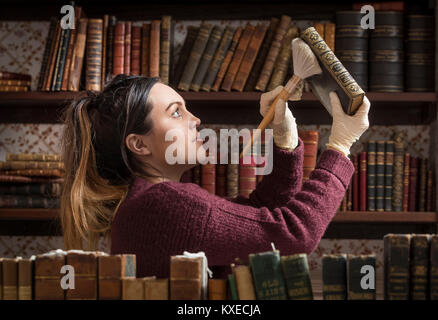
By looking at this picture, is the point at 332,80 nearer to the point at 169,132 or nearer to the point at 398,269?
the point at 169,132

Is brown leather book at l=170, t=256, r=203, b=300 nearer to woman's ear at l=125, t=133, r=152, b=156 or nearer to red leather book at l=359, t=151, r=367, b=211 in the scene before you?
woman's ear at l=125, t=133, r=152, b=156

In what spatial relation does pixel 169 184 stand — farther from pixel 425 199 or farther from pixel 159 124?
pixel 425 199

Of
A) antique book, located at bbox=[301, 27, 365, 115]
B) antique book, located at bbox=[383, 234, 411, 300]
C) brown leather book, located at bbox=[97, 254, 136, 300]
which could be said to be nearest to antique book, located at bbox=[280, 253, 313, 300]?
antique book, located at bbox=[383, 234, 411, 300]

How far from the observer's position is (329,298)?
2.86ft

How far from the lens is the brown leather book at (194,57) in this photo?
2184mm

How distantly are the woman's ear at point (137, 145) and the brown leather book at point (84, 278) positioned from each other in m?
0.59

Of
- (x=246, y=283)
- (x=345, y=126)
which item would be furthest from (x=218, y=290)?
(x=345, y=126)

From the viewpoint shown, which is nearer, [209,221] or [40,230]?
[209,221]

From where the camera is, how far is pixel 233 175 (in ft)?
7.10

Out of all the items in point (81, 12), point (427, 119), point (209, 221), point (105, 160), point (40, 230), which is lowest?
point (40, 230)

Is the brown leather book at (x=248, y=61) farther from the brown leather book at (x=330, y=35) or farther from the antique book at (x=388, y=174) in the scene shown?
the antique book at (x=388, y=174)

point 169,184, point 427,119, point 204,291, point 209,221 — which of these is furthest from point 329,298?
point 427,119

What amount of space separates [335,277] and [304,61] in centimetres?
62

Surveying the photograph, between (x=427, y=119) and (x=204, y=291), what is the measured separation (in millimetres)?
1762
